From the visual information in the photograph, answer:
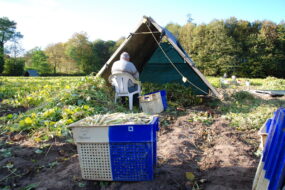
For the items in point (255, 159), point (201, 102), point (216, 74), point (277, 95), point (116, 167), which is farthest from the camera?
point (216, 74)

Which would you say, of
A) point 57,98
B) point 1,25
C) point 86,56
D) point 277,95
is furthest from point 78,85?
point 1,25

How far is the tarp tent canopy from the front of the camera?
693 cm

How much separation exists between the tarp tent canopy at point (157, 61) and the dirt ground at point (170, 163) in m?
3.52

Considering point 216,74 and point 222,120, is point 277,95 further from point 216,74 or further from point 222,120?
point 216,74

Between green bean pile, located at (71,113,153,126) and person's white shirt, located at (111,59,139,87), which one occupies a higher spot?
person's white shirt, located at (111,59,139,87)

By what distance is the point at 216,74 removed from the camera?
939 inches

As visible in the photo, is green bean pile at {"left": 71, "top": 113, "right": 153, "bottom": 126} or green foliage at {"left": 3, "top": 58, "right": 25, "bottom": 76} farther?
green foliage at {"left": 3, "top": 58, "right": 25, "bottom": 76}

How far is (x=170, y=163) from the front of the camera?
2768mm

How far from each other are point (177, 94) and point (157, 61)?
1.69 metres

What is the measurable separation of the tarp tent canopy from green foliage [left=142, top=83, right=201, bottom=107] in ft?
1.16

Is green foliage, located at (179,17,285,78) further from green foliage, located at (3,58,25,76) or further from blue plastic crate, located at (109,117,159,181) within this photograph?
green foliage, located at (3,58,25,76)

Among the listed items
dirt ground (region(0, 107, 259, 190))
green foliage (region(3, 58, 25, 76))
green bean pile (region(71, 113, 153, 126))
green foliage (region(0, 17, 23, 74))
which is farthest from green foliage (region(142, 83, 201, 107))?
green foliage (region(0, 17, 23, 74))

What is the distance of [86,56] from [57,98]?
31.5 m

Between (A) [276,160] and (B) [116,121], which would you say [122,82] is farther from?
(A) [276,160]
